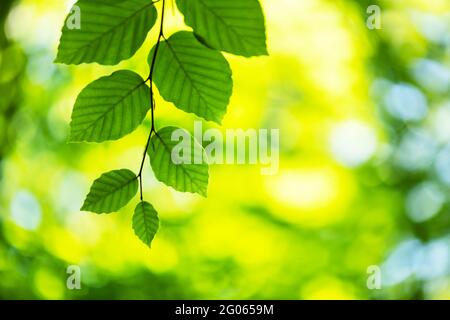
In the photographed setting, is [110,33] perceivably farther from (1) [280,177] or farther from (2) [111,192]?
(1) [280,177]

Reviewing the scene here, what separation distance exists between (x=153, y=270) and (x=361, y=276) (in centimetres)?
213

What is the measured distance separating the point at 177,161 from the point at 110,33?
14 centimetres

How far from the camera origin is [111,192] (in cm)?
53

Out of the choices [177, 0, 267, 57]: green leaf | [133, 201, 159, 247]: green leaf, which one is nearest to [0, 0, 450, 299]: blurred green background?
[133, 201, 159, 247]: green leaf

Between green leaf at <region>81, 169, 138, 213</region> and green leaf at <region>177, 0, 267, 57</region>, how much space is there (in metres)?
0.19

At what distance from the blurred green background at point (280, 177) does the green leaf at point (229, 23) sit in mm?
4639

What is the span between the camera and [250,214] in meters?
5.43

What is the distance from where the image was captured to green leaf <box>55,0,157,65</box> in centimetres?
45

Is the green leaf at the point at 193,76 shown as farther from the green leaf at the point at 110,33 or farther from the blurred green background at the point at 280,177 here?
the blurred green background at the point at 280,177

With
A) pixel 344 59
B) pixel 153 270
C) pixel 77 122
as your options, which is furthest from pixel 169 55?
pixel 344 59

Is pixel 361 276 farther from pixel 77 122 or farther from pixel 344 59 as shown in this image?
pixel 77 122

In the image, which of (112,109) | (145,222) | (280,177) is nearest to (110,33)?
(112,109)

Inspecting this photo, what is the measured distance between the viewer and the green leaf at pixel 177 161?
514 millimetres

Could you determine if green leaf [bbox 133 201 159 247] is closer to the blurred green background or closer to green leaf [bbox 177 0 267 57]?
green leaf [bbox 177 0 267 57]
